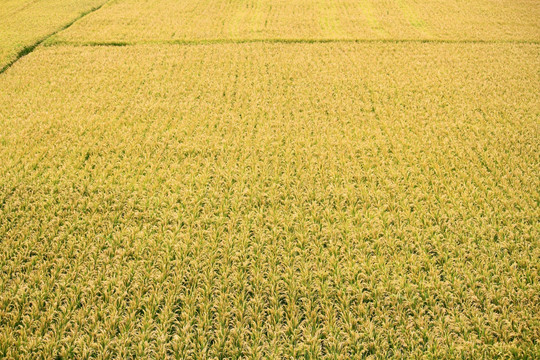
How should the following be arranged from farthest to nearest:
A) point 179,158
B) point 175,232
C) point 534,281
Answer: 1. point 179,158
2. point 175,232
3. point 534,281

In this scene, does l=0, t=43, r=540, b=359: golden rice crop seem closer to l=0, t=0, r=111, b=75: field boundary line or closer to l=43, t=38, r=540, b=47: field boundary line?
l=0, t=0, r=111, b=75: field boundary line

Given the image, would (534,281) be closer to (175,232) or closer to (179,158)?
(175,232)

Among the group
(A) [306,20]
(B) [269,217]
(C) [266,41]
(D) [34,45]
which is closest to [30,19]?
(D) [34,45]

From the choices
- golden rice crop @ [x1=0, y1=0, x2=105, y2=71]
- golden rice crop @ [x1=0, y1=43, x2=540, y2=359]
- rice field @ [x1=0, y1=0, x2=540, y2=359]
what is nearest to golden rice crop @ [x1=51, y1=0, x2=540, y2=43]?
golden rice crop @ [x1=0, y1=0, x2=105, y2=71]

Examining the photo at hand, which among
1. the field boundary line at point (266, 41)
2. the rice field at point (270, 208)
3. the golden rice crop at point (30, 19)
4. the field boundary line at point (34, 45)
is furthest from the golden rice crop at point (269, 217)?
the field boundary line at point (266, 41)

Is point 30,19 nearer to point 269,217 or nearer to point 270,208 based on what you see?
point 270,208

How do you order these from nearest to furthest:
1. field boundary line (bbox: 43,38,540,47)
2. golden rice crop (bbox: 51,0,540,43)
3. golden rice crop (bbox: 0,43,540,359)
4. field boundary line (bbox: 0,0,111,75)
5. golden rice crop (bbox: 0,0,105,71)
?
golden rice crop (bbox: 0,43,540,359), field boundary line (bbox: 0,0,111,75), golden rice crop (bbox: 0,0,105,71), field boundary line (bbox: 43,38,540,47), golden rice crop (bbox: 51,0,540,43)

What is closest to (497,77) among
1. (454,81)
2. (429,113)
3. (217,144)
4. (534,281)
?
(454,81)
